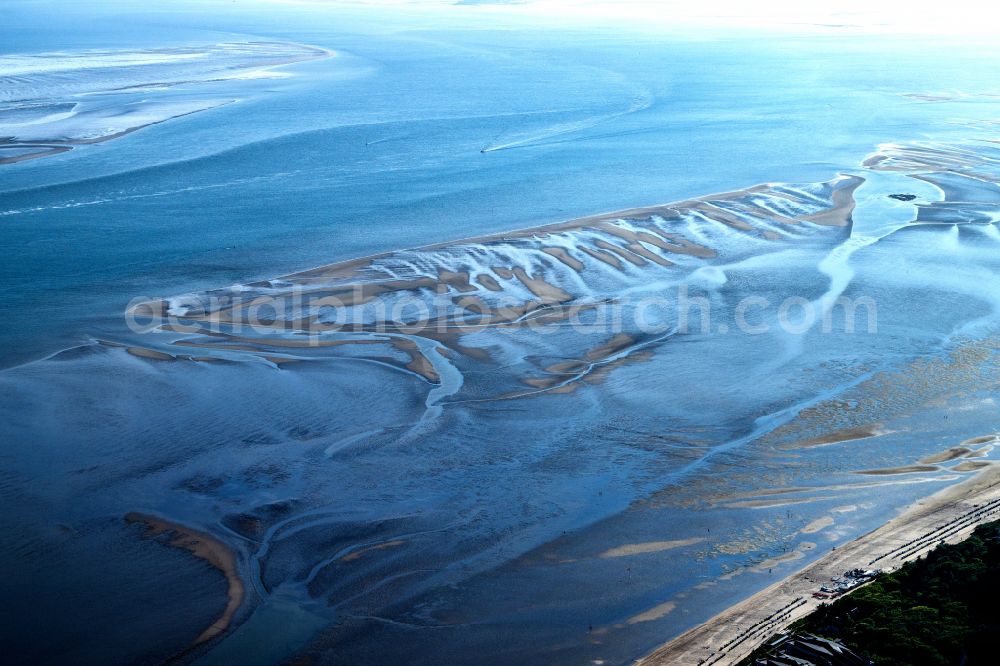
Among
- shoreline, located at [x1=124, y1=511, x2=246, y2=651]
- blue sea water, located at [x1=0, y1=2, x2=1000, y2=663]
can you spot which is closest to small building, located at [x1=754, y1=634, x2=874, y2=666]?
blue sea water, located at [x1=0, y1=2, x2=1000, y2=663]

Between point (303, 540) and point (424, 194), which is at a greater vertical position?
point (424, 194)

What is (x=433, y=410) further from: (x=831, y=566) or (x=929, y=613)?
(x=929, y=613)

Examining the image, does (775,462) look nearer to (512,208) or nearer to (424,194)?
(512,208)

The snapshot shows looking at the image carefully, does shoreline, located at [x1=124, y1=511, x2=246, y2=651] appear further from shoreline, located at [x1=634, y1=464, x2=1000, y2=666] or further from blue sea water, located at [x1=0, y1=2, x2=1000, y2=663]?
shoreline, located at [x1=634, y1=464, x2=1000, y2=666]

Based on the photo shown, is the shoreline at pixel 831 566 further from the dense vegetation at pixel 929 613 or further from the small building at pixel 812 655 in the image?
the small building at pixel 812 655

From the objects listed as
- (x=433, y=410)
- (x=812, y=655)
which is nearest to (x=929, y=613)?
(x=812, y=655)

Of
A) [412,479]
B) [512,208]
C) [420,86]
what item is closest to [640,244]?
[512,208]
